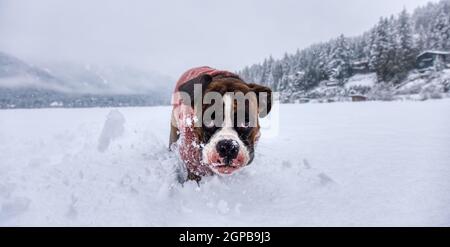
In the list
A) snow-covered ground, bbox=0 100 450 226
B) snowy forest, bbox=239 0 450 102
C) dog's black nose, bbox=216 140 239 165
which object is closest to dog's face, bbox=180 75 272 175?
dog's black nose, bbox=216 140 239 165

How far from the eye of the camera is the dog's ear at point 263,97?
2.78m

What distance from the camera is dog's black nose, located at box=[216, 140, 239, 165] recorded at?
212 cm

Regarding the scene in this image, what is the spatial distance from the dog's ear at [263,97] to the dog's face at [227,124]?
0.04 metres

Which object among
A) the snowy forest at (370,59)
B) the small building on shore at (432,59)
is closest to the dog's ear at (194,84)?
the snowy forest at (370,59)

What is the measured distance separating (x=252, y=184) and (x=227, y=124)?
47cm

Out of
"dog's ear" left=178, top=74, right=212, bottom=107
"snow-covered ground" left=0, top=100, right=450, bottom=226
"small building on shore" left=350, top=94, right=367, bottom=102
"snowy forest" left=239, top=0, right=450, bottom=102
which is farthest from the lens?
"small building on shore" left=350, top=94, right=367, bottom=102

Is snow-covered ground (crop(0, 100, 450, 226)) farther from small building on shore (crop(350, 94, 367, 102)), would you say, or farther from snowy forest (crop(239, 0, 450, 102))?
small building on shore (crop(350, 94, 367, 102))

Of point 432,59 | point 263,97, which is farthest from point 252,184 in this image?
point 432,59

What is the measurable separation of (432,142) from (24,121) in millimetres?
3903

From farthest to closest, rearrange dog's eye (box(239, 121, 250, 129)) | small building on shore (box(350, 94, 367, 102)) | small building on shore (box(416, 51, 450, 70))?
1. small building on shore (box(350, 94, 367, 102))
2. small building on shore (box(416, 51, 450, 70))
3. dog's eye (box(239, 121, 250, 129))

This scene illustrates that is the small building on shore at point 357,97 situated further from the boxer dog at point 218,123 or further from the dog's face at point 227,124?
the dog's face at point 227,124

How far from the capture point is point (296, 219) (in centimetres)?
177
